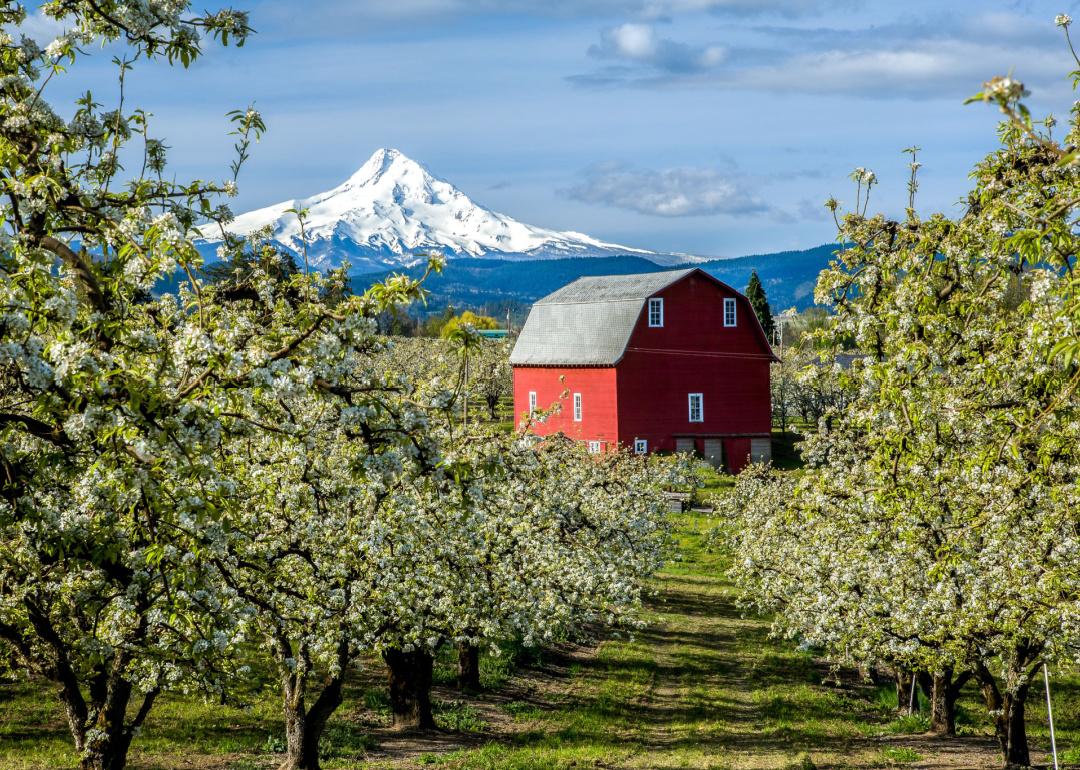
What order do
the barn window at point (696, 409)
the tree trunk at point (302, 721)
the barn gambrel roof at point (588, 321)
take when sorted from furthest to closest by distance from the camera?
the barn window at point (696, 409), the barn gambrel roof at point (588, 321), the tree trunk at point (302, 721)

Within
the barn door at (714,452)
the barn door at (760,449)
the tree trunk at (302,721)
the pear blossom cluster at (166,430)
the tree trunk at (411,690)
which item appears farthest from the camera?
the barn door at (760,449)

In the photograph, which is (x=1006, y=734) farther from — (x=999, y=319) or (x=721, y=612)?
(x=721, y=612)

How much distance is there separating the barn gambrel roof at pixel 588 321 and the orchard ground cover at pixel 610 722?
33.5m

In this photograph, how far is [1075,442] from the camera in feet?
34.2

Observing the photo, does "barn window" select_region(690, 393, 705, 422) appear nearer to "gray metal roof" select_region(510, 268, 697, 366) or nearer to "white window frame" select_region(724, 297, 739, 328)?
"white window frame" select_region(724, 297, 739, 328)

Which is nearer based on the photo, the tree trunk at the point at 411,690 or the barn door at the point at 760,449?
the tree trunk at the point at 411,690

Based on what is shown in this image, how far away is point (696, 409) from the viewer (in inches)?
2530

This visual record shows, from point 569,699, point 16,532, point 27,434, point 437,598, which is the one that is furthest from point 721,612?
point 27,434

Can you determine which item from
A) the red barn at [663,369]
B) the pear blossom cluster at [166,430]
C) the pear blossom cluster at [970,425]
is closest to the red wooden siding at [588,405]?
the red barn at [663,369]

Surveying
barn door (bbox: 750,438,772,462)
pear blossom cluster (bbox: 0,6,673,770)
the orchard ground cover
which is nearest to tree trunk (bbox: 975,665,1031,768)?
the orchard ground cover

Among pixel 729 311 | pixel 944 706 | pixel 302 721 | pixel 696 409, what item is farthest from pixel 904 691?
pixel 729 311

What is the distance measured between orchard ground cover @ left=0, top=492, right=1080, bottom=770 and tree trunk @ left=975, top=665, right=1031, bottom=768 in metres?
0.73

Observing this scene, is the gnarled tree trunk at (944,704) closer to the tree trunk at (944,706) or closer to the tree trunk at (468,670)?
the tree trunk at (944,706)

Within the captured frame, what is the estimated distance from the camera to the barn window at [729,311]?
65812mm
